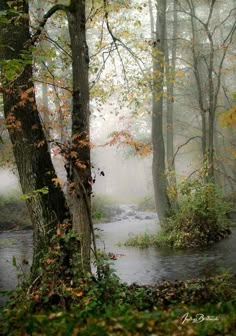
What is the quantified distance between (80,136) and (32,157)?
3.17 ft

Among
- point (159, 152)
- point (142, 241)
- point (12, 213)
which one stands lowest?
point (142, 241)

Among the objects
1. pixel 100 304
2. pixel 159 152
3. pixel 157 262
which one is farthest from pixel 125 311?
pixel 159 152

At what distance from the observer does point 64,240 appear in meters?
6.77

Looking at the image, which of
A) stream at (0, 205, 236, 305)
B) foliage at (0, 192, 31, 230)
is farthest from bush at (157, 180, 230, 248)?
foliage at (0, 192, 31, 230)

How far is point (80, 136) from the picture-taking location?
7.37 m

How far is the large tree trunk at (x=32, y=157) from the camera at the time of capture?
7293mm

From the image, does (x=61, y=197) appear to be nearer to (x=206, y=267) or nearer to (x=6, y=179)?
(x=206, y=267)

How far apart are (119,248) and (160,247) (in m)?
1.51

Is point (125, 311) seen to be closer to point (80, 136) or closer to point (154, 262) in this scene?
point (80, 136)

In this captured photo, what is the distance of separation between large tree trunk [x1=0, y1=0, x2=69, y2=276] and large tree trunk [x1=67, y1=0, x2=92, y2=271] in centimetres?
35

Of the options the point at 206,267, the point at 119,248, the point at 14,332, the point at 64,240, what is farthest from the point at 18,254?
the point at 14,332

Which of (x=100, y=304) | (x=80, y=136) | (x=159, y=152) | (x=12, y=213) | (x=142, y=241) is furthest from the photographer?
(x=12, y=213)

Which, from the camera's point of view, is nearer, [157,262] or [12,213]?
[157,262]

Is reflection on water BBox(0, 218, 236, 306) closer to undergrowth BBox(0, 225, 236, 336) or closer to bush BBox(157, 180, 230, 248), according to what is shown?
bush BBox(157, 180, 230, 248)
